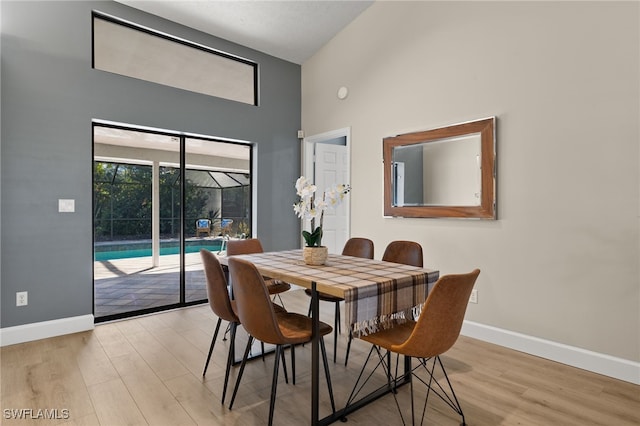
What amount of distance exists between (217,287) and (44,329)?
217 centimetres

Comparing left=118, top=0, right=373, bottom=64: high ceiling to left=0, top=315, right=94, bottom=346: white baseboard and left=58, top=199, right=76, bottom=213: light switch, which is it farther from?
left=0, top=315, right=94, bottom=346: white baseboard

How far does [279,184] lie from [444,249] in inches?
97.3

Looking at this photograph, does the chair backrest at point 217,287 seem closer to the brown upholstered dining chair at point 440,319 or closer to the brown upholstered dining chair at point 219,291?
the brown upholstered dining chair at point 219,291

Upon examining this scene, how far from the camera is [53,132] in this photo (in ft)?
10.4

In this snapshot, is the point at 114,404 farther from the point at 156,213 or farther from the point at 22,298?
the point at 156,213

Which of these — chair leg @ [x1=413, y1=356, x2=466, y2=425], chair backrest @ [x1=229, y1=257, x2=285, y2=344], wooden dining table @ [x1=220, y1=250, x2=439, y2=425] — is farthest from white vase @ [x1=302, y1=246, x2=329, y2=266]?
chair leg @ [x1=413, y1=356, x2=466, y2=425]

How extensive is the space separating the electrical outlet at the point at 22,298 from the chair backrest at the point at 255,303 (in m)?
2.48

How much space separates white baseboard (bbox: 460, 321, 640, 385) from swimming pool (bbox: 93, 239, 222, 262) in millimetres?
3126

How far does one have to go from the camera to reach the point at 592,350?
255 cm

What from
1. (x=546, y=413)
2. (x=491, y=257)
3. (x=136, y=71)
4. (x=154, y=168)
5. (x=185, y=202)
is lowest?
(x=546, y=413)

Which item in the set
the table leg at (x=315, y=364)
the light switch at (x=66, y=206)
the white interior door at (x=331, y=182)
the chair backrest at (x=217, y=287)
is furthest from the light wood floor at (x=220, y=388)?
the white interior door at (x=331, y=182)

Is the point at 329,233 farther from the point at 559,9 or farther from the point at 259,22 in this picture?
Result: the point at 559,9

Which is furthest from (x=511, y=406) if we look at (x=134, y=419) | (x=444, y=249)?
(x=134, y=419)

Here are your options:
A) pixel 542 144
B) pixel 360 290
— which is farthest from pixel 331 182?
pixel 360 290
